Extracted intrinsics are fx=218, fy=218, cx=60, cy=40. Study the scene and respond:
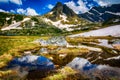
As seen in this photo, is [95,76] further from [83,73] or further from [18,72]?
[18,72]

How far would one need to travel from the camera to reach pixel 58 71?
162 ft

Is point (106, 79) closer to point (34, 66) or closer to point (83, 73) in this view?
point (83, 73)

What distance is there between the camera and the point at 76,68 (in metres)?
53.3

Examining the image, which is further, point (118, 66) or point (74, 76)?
point (118, 66)

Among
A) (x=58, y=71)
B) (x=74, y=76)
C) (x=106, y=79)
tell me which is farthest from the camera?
(x=58, y=71)

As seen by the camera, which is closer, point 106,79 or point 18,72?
point 106,79

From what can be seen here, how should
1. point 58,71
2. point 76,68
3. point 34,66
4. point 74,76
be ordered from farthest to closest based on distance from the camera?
point 34,66 → point 76,68 → point 58,71 → point 74,76

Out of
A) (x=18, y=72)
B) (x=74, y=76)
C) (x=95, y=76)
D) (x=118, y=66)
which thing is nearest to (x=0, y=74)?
(x=18, y=72)

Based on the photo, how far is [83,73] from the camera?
157ft

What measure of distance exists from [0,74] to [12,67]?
759cm

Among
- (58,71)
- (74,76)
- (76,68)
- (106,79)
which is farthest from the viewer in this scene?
(76,68)

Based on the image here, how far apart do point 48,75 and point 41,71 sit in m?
4.55

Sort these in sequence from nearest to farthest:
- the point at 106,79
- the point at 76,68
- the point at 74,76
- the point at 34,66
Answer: the point at 106,79, the point at 74,76, the point at 76,68, the point at 34,66

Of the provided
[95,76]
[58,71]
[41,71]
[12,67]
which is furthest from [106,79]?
[12,67]
